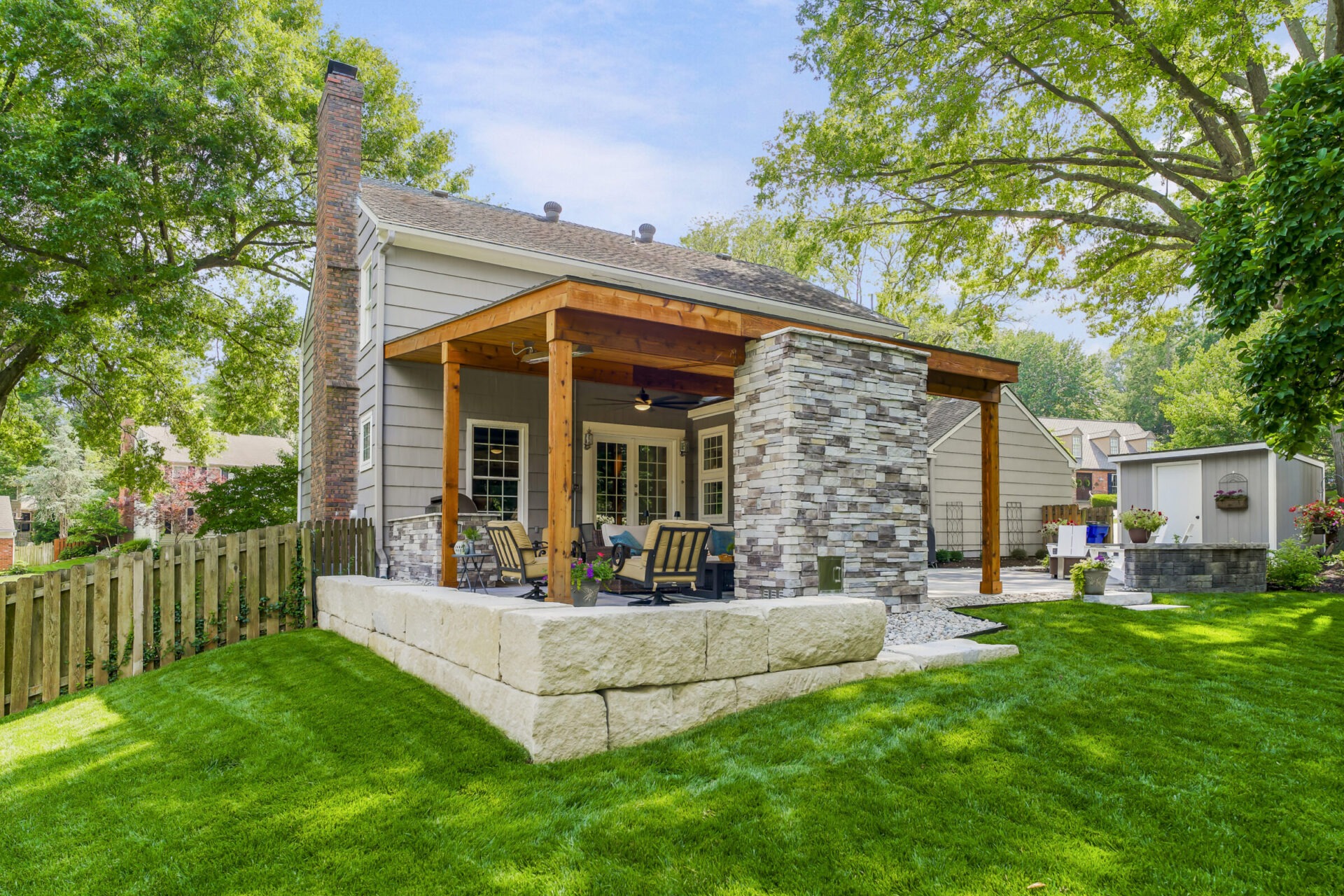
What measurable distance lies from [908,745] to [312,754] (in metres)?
2.99

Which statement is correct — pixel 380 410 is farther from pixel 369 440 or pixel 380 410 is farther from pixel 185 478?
pixel 185 478

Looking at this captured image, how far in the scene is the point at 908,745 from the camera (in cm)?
379

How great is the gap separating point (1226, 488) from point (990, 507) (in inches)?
316

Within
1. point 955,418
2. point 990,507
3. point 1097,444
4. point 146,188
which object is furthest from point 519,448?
point 1097,444

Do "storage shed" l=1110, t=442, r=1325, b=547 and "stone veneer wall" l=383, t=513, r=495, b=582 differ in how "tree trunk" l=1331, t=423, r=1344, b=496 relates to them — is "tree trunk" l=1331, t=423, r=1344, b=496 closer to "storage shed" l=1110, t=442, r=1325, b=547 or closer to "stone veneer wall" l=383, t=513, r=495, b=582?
"storage shed" l=1110, t=442, r=1325, b=547

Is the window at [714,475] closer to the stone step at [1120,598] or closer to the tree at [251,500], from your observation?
the stone step at [1120,598]

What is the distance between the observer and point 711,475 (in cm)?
1164

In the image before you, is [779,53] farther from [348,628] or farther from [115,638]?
[115,638]

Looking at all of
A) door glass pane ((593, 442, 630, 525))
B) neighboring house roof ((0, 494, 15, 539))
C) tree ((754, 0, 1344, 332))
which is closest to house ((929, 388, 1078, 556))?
tree ((754, 0, 1344, 332))

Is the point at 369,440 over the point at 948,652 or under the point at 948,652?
over

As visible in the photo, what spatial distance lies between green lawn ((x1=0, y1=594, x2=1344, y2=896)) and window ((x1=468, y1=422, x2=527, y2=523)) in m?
4.80

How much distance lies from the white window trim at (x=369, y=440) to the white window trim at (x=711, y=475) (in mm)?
4498

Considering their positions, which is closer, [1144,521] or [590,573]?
[590,573]

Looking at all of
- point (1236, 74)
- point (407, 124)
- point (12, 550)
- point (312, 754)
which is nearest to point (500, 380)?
point (312, 754)
